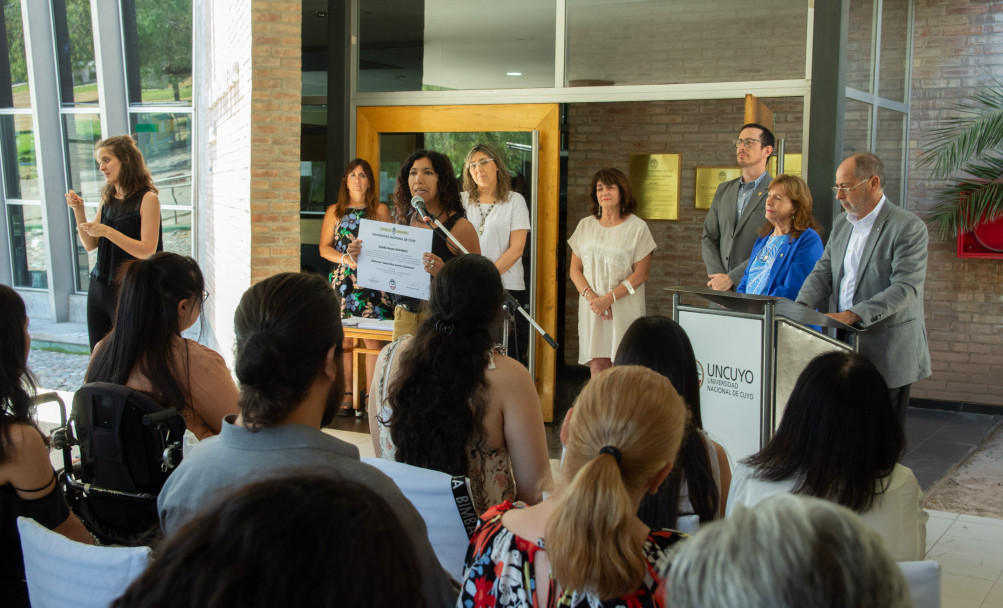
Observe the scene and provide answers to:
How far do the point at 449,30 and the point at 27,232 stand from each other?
23.7ft

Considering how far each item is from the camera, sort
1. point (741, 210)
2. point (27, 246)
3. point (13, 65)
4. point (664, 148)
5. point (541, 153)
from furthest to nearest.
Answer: point (27, 246) → point (13, 65) → point (664, 148) → point (541, 153) → point (741, 210)

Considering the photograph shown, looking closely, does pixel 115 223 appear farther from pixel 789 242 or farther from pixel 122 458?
pixel 789 242

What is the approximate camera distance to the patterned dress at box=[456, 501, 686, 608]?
56.3 inches

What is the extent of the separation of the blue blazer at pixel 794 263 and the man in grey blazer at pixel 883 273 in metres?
0.22

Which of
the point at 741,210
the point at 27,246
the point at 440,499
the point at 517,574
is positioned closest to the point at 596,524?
the point at 517,574

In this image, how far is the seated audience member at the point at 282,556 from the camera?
0.67 metres

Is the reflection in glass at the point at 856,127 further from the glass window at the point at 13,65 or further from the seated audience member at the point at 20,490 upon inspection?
the glass window at the point at 13,65

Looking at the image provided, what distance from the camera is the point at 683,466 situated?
2.12 meters

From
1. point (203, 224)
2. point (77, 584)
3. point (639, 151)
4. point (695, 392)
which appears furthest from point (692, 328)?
point (203, 224)

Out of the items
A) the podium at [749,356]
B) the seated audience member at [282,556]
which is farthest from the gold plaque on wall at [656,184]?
the seated audience member at [282,556]

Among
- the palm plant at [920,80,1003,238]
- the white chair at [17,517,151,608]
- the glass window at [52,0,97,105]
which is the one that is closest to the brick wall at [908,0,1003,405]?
the palm plant at [920,80,1003,238]

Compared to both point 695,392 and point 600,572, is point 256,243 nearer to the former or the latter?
point 695,392

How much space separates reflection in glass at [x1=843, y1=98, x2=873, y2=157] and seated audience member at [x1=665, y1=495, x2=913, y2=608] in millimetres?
4984

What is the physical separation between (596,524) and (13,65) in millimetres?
11443
